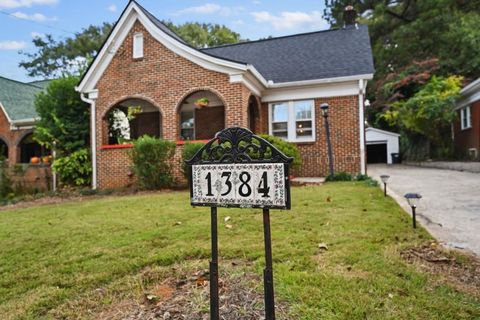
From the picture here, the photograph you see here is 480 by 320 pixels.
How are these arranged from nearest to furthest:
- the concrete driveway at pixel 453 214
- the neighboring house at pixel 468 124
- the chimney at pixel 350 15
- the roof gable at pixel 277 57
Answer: the concrete driveway at pixel 453 214 → the roof gable at pixel 277 57 → the neighboring house at pixel 468 124 → the chimney at pixel 350 15

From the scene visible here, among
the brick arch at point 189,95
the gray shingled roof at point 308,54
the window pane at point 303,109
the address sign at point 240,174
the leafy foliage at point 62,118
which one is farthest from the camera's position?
the window pane at point 303,109

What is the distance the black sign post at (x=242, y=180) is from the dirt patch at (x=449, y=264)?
163 cm

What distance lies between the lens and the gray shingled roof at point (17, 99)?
15761 millimetres

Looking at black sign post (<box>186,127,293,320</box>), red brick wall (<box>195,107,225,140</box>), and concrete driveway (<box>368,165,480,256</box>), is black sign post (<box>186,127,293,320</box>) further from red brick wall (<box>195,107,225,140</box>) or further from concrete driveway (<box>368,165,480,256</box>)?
red brick wall (<box>195,107,225,140</box>)

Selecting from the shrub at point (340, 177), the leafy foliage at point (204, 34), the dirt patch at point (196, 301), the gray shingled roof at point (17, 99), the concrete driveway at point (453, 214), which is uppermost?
the leafy foliage at point (204, 34)

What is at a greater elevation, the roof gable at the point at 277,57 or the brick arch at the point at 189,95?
the roof gable at the point at 277,57

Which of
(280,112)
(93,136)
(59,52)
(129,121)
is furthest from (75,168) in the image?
(59,52)

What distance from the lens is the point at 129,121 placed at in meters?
13.0

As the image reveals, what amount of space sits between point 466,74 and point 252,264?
21596 millimetres

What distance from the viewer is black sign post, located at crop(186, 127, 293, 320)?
174 centimetres

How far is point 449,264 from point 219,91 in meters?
7.91

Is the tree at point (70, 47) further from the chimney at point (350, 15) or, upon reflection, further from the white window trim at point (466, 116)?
the white window trim at point (466, 116)

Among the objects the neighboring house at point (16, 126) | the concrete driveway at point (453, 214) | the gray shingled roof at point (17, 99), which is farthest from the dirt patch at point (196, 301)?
the gray shingled roof at point (17, 99)

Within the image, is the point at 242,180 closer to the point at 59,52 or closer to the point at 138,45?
the point at 138,45
